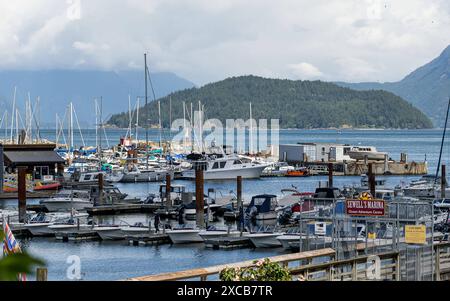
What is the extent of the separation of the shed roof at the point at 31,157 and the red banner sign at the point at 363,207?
6523 cm

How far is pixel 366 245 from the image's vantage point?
19281 millimetres

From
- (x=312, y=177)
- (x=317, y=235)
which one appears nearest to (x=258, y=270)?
(x=317, y=235)

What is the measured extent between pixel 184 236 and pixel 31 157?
1600 inches

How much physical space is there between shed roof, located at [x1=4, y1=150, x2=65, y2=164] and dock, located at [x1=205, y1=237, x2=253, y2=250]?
40739 millimetres

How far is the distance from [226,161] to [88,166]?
579 inches

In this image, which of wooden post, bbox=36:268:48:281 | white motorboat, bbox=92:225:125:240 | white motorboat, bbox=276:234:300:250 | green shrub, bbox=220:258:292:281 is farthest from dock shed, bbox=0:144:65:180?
wooden post, bbox=36:268:48:281

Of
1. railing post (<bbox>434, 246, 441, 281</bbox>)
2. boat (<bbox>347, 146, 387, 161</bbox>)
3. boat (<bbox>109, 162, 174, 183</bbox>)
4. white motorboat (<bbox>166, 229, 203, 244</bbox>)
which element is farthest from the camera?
boat (<bbox>347, 146, 387, 161</bbox>)

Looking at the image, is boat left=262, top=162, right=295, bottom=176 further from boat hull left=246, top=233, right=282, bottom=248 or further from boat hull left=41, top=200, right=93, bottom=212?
boat hull left=246, top=233, right=282, bottom=248

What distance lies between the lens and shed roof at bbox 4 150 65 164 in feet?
274

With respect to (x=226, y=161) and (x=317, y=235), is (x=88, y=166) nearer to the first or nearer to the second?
(x=226, y=161)

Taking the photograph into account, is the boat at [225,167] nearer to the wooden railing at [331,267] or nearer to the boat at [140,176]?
the boat at [140,176]

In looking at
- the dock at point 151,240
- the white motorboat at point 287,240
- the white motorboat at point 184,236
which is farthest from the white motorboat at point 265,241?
the dock at point 151,240

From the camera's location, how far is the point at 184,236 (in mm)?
46656

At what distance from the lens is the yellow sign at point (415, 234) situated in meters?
19.0
